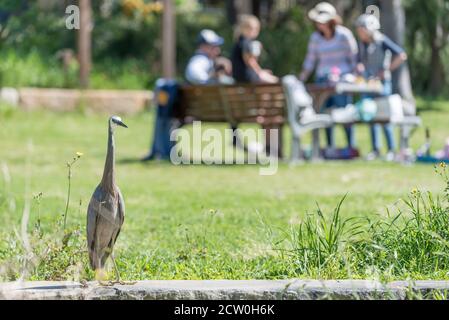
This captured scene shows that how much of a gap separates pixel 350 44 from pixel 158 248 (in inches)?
262

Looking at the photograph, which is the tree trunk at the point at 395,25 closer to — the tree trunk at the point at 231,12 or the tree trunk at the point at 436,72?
A: the tree trunk at the point at 436,72

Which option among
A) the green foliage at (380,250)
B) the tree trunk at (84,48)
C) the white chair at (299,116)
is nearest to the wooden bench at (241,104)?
the white chair at (299,116)

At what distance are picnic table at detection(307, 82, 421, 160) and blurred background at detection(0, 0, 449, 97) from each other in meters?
7.26

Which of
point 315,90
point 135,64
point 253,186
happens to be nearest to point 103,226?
point 253,186

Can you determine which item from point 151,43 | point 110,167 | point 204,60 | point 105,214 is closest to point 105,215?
point 105,214

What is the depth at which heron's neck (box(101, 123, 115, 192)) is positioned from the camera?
4723 millimetres

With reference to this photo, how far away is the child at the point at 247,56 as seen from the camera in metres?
13.1

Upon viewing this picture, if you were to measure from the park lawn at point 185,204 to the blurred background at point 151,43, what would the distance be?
3.42 meters

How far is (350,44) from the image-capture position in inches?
508

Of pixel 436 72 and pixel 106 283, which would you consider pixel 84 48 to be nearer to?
pixel 436 72

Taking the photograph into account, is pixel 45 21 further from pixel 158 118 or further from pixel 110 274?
pixel 110 274

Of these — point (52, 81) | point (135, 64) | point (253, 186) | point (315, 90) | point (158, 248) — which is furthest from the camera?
point (135, 64)
